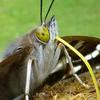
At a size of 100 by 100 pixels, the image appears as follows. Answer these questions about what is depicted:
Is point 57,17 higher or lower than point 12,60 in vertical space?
lower

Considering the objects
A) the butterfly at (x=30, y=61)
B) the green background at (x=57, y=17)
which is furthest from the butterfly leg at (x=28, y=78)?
the green background at (x=57, y=17)

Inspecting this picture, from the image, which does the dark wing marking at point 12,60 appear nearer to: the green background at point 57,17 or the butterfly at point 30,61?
the butterfly at point 30,61

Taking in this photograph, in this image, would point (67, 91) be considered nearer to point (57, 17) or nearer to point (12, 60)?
point (12, 60)

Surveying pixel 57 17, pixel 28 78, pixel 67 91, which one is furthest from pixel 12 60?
pixel 57 17

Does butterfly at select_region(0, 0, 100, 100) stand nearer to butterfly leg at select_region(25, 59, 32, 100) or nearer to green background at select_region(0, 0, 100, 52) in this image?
butterfly leg at select_region(25, 59, 32, 100)

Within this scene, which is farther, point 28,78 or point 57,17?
point 57,17

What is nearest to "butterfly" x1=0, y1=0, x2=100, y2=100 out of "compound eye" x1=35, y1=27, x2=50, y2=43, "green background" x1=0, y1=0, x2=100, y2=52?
"compound eye" x1=35, y1=27, x2=50, y2=43

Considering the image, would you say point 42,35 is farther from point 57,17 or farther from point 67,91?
point 57,17
